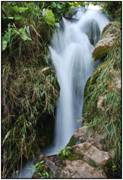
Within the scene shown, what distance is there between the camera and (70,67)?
4.58 m

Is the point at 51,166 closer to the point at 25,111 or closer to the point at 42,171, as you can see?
the point at 42,171

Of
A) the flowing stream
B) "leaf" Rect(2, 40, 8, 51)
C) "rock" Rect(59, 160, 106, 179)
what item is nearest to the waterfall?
the flowing stream

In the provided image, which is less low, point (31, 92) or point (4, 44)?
point (4, 44)

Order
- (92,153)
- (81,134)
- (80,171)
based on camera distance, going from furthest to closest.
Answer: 1. (81,134)
2. (92,153)
3. (80,171)

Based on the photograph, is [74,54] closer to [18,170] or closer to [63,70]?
[63,70]

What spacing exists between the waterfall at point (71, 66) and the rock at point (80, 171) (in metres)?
0.60

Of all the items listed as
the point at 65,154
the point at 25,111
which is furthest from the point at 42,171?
the point at 25,111

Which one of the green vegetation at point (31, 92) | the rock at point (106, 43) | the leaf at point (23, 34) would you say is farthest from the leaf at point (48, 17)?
the rock at point (106, 43)

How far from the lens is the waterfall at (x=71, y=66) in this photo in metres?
4.16

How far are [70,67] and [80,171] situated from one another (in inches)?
67.7

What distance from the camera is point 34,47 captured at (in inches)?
169

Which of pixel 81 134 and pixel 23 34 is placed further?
pixel 23 34

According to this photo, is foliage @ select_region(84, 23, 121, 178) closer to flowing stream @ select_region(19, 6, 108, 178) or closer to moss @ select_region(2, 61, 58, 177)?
flowing stream @ select_region(19, 6, 108, 178)

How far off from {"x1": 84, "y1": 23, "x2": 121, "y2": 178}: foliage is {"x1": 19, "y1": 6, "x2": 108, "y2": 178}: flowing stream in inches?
9.0
